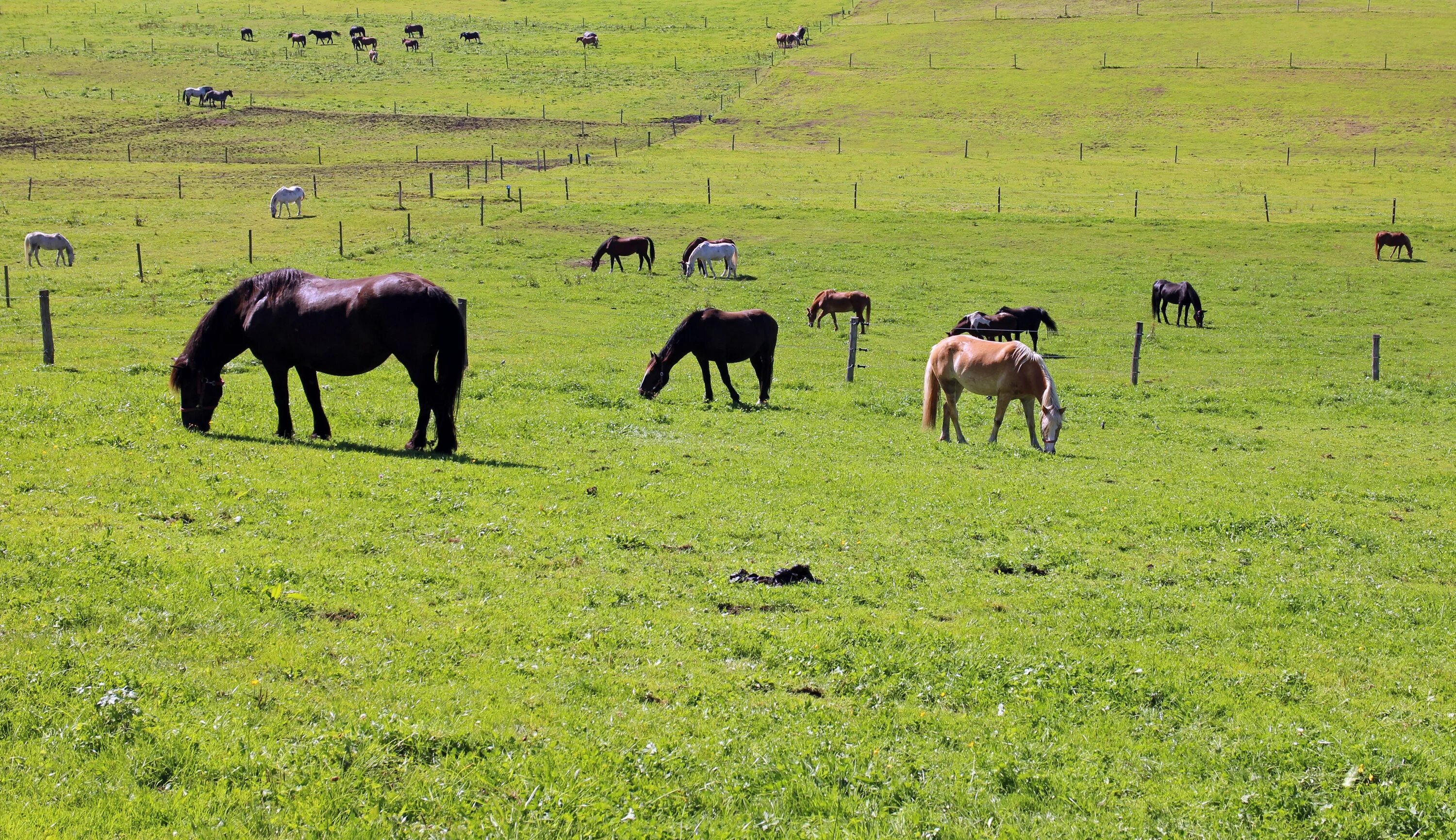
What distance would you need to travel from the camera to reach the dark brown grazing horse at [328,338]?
47.8ft

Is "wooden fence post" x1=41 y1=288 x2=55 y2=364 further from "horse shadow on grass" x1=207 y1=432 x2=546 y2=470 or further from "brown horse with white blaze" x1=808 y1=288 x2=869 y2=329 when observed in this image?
"brown horse with white blaze" x1=808 y1=288 x2=869 y2=329

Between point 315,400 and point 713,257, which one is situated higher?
point 713,257

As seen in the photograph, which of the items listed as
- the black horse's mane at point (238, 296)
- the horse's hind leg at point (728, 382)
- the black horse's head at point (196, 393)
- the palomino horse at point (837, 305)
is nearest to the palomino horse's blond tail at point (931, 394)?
the horse's hind leg at point (728, 382)

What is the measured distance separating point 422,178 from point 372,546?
179 feet

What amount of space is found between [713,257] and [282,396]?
26081 mm

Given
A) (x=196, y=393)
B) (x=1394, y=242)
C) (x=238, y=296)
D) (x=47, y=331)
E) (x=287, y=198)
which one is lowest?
(x=196, y=393)

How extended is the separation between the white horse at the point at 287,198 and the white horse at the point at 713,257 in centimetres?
1955

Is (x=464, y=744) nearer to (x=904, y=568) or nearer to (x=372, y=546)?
(x=372, y=546)

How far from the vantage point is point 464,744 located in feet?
21.6

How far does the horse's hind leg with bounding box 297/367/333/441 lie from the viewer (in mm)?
15023

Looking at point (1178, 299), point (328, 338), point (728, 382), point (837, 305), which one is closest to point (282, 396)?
point (328, 338)

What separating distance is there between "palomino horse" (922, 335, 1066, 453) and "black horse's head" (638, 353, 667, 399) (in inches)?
196

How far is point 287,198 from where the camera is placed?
49.9 meters

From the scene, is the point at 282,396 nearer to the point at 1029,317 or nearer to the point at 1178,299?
the point at 1029,317
